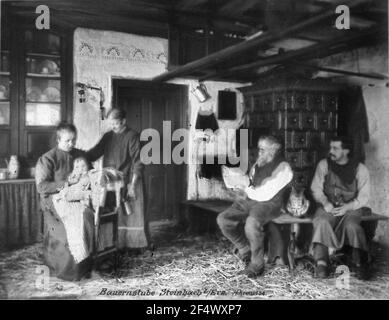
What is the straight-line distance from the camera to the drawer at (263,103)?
17.5 ft

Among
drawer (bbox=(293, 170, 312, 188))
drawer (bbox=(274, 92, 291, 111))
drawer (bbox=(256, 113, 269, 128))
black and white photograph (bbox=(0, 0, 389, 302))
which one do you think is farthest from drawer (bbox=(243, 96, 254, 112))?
drawer (bbox=(293, 170, 312, 188))

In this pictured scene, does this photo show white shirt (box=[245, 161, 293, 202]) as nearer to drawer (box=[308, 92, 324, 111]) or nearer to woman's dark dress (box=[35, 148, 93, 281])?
drawer (box=[308, 92, 324, 111])

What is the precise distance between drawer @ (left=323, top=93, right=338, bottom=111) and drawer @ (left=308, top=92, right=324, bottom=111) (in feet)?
0.19

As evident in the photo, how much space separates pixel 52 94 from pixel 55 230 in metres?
2.20

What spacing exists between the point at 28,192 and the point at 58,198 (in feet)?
4.00

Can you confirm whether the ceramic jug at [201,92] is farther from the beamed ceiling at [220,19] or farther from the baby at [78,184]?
the baby at [78,184]

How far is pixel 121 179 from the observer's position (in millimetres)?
4277

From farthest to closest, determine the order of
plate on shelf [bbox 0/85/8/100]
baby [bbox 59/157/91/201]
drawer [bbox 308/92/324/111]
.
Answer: drawer [bbox 308/92/324/111] → plate on shelf [bbox 0/85/8/100] → baby [bbox 59/157/91/201]

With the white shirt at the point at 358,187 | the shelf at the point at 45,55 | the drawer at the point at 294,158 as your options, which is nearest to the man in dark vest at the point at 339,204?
the white shirt at the point at 358,187

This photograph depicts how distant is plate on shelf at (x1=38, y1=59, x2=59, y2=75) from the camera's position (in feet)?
17.2

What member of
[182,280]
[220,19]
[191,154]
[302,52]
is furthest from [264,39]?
[191,154]

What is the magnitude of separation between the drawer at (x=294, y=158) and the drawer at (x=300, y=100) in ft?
1.94
